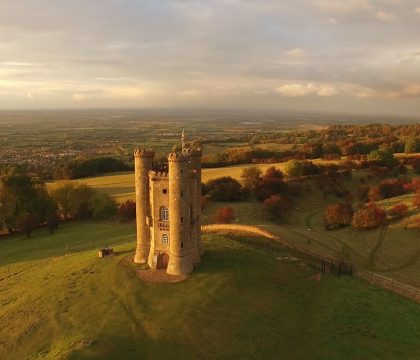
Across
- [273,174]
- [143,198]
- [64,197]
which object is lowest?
[64,197]

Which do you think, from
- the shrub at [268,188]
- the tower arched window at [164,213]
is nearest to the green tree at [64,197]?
the shrub at [268,188]

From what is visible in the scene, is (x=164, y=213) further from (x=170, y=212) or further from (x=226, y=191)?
(x=226, y=191)

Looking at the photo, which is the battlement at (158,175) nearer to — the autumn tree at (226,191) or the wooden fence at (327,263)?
the wooden fence at (327,263)

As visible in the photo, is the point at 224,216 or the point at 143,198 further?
the point at 224,216

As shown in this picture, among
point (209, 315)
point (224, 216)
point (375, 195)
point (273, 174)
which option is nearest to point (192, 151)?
point (209, 315)

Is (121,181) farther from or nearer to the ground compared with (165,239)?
nearer to the ground

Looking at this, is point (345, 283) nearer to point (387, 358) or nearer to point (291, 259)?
point (291, 259)

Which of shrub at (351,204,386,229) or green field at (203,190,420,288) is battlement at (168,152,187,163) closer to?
green field at (203,190,420,288)

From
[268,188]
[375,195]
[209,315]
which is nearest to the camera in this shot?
[209,315]
